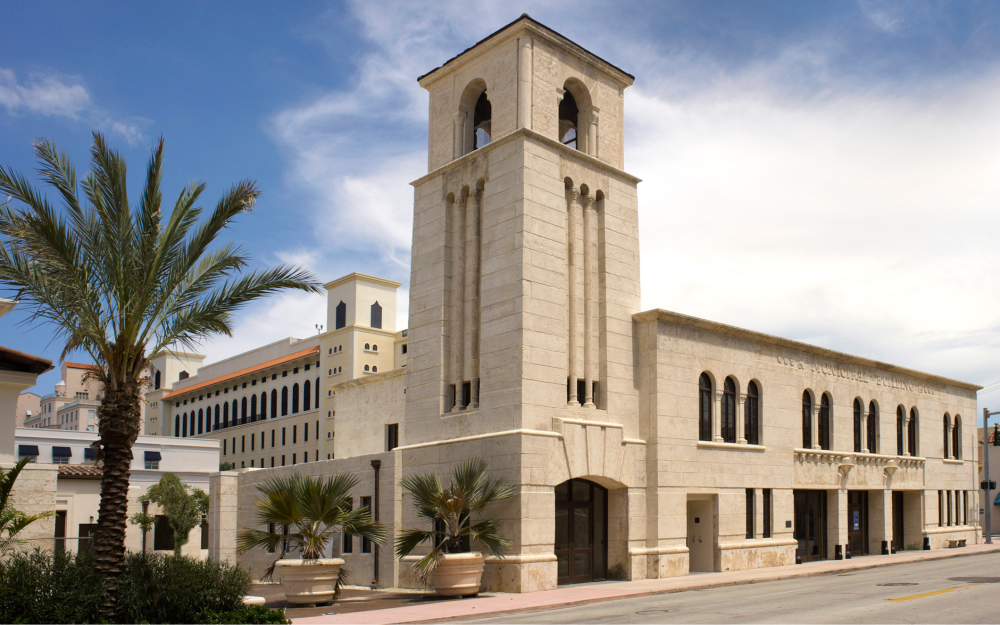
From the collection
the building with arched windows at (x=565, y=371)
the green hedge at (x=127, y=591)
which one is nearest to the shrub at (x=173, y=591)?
the green hedge at (x=127, y=591)

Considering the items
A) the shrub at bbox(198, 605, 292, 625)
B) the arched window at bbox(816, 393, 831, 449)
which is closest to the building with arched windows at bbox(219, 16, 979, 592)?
the arched window at bbox(816, 393, 831, 449)

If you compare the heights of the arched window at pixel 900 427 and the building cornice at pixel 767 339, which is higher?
the building cornice at pixel 767 339

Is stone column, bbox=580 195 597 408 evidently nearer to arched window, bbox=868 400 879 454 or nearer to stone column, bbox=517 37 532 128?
stone column, bbox=517 37 532 128

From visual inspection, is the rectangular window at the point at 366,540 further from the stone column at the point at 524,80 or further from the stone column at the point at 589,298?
the stone column at the point at 524,80

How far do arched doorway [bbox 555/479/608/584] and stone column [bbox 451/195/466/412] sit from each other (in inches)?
169

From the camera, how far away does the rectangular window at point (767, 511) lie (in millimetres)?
30953

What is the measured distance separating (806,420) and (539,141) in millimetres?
16268

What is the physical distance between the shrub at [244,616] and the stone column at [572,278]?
1182 centimetres

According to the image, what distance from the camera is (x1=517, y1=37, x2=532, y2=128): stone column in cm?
2648

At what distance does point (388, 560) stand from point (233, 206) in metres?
13.0

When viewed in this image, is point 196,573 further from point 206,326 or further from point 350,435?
point 350,435

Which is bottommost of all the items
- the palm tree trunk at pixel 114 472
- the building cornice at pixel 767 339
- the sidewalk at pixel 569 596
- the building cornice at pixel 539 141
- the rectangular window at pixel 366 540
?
the sidewalk at pixel 569 596

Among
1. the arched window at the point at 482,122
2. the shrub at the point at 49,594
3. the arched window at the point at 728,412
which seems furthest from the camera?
the arched window at the point at 728,412

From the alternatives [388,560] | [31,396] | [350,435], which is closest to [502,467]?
[388,560]
